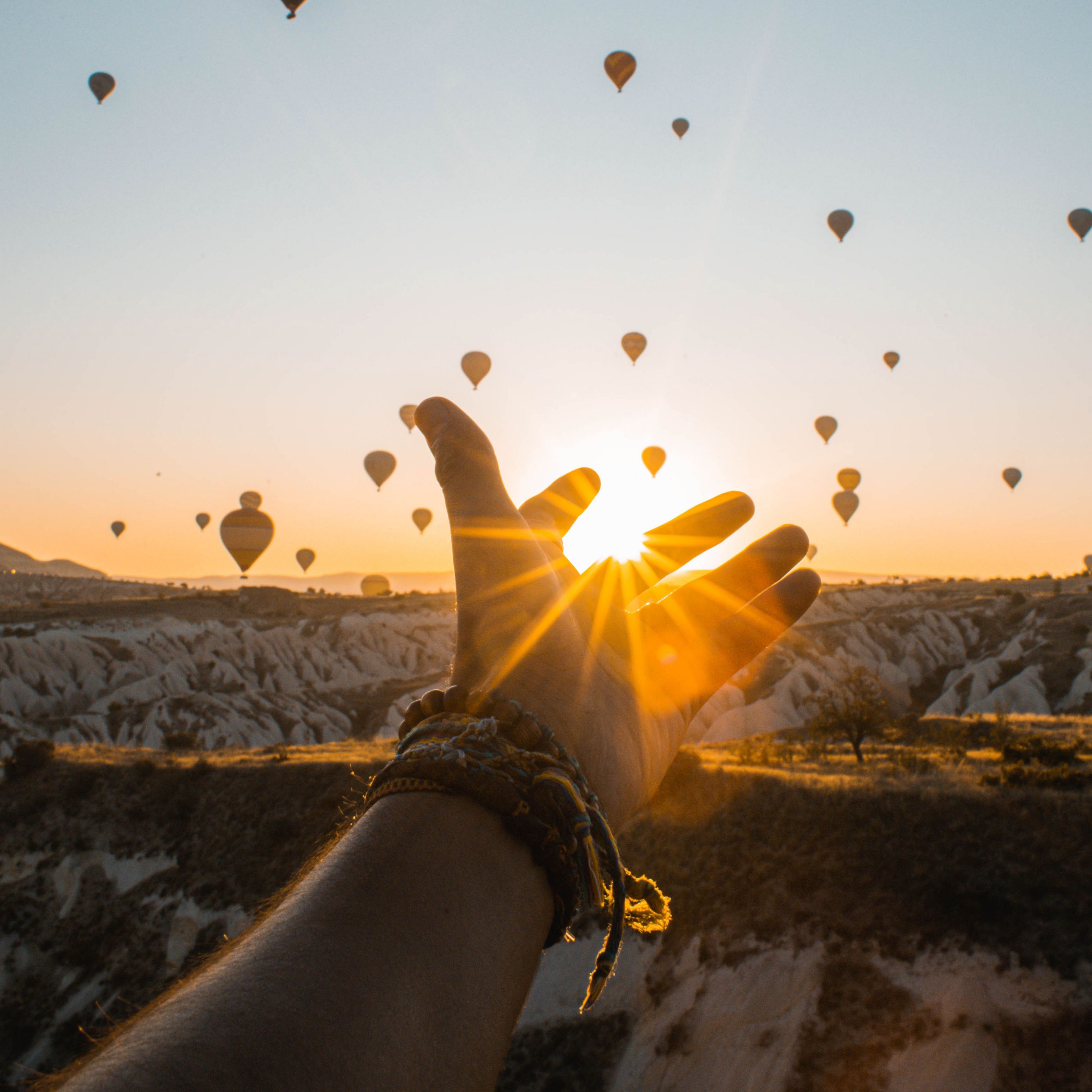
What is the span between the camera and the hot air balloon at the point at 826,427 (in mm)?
51281

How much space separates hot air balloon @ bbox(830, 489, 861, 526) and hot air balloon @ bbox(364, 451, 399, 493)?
34654 mm

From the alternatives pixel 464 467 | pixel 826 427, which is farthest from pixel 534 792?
pixel 826 427

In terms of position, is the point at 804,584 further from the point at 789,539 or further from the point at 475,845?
the point at 475,845

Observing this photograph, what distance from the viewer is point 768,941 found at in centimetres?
1523

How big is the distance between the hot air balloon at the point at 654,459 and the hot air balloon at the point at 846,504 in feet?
54.4

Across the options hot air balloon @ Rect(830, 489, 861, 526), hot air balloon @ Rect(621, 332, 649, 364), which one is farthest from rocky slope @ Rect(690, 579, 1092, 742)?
hot air balloon @ Rect(621, 332, 649, 364)

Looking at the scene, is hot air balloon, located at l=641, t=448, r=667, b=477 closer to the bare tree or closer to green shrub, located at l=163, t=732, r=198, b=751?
the bare tree

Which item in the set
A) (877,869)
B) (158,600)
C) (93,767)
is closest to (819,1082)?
(877,869)

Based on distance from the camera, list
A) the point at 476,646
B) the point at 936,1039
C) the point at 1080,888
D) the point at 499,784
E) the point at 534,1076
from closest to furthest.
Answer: the point at 499,784 → the point at 476,646 → the point at 936,1039 → the point at 1080,888 → the point at 534,1076

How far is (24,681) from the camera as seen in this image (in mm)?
46594

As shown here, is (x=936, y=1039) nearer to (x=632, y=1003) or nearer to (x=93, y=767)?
(x=632, y=1003)

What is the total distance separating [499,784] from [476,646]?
0.65 metres

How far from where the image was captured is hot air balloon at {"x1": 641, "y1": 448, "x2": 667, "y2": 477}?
48.3 m

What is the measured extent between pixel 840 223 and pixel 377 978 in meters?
49.5
